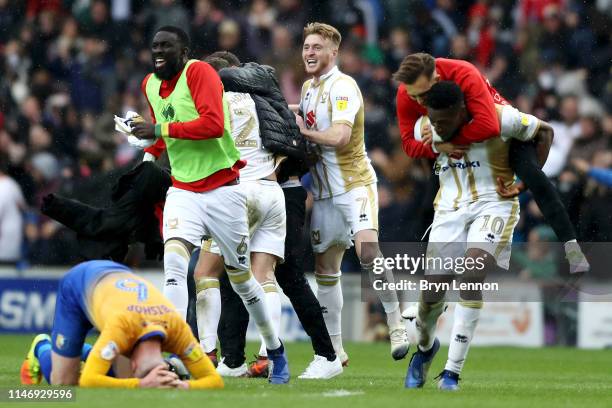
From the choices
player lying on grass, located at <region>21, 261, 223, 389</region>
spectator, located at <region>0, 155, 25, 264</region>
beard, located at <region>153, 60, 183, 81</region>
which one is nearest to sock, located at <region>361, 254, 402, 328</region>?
beard, located at <region>153, 60, 183, 81</region>

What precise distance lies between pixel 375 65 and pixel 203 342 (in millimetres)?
10815

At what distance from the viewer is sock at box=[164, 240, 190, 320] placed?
9828 mm

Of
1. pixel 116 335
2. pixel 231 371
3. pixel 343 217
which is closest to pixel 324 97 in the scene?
pixel 343 217

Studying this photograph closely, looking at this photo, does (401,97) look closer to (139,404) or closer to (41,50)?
(139,404)

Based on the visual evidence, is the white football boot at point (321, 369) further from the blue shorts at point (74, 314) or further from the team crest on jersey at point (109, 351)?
the team crest on jersey at point (109, 351)

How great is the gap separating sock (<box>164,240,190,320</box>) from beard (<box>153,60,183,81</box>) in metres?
1.20

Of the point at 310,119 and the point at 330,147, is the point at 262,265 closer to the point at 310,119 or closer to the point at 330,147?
the point at 330,147

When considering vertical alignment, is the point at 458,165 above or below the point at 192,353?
above

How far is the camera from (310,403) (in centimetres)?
822

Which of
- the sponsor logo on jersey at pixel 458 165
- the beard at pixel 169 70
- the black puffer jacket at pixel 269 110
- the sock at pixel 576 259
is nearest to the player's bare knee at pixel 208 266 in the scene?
the black puffer jacket at pixel 269 110

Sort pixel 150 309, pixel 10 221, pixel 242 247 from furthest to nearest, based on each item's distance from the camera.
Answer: pixel 10 221 < pixel 242 247 < pixel 150 309

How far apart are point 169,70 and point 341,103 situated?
197cm

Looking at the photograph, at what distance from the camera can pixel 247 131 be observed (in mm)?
11203

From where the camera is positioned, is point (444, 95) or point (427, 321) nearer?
point (444, 95)
